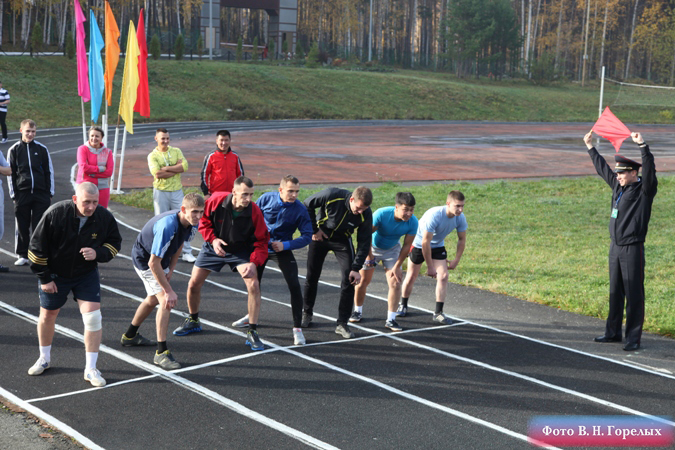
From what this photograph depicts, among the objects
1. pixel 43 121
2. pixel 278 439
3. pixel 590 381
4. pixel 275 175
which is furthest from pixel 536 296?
pixel 43 121

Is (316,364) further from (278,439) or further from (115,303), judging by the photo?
(115,303)

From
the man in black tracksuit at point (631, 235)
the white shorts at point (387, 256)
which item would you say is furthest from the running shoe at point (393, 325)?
the man in black tracksuit at point (631, 235)

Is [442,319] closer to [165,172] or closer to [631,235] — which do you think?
[631,235]

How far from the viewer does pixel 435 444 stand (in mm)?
5891

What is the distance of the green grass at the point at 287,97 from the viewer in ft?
144

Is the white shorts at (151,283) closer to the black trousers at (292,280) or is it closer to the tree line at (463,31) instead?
the black trousers at (292,280)

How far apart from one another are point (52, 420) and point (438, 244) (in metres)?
5.14

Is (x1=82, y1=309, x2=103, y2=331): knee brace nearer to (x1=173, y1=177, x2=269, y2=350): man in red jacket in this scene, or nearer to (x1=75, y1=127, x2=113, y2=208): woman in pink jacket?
(x1=173, y1=177, x2=269, y2=350): man in red jacket

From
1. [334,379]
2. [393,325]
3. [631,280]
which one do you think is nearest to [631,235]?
[631,280]

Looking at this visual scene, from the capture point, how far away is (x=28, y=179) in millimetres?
10789

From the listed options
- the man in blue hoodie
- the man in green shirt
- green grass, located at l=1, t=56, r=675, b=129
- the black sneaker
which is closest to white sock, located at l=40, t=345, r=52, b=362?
the man in blue hoodie

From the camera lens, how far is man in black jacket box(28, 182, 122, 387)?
6555mm

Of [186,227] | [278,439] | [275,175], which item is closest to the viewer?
[278,439]

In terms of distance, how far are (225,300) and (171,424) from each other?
4106mm
